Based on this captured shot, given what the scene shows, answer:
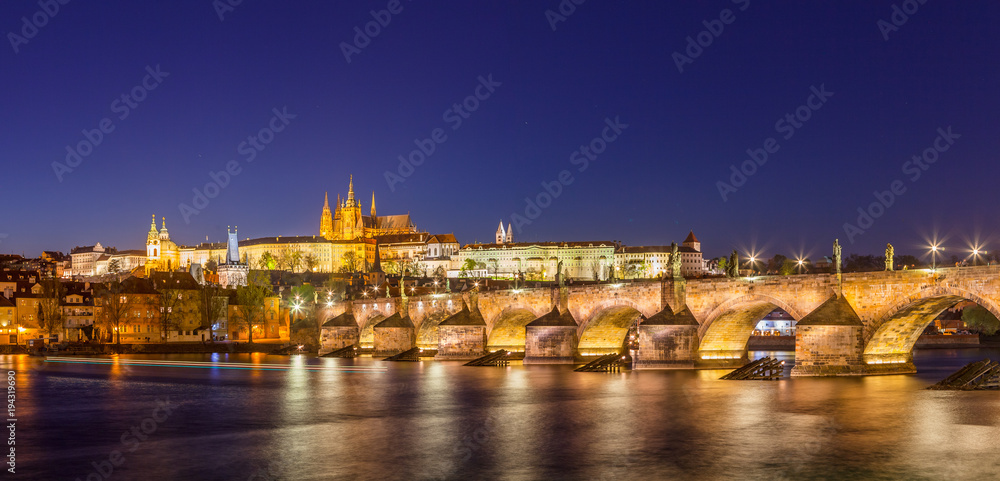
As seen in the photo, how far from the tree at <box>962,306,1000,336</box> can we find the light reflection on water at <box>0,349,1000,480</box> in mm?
55046

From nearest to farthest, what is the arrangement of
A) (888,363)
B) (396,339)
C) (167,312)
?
1. (888,363)
2. (396,339)
3. (167,312)

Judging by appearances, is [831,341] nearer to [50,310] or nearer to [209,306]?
[209,306]

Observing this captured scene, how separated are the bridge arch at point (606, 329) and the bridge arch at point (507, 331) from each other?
6650 mm

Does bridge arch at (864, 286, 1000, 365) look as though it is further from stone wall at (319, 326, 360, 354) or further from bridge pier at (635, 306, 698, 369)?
stone wall at (319, 326, 360, 354)

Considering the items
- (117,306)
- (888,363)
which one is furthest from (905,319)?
(117,306)

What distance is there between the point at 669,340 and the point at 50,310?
71.2 meters

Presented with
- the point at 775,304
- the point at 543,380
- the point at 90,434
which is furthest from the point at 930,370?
the point at 90,434

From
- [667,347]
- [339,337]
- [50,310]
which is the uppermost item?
[50,310]

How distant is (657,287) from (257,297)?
208 feet

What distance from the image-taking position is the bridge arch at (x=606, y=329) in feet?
179

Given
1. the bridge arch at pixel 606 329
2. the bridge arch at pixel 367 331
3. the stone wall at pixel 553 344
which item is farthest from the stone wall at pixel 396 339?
the bridge arch at pixel 606 329

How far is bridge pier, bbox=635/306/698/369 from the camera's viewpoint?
156 feet

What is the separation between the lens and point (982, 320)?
9525 centimetres

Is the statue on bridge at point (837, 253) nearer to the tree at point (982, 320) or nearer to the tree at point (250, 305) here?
the tree at point (982, 320)
